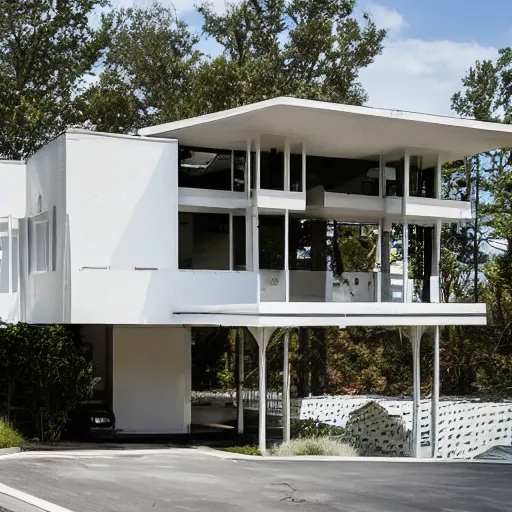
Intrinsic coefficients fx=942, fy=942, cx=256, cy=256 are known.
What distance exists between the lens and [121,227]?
21.4m

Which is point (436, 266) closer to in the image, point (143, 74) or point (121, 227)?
point (121, 227)

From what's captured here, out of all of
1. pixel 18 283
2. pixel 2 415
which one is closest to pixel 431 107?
pixel 18 283

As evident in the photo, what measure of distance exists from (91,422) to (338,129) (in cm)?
886

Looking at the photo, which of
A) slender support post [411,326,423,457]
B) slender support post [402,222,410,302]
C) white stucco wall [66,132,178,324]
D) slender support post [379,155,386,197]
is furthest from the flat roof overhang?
slender support post [379,155,386,197]

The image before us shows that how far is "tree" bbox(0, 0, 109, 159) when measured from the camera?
1426 inches

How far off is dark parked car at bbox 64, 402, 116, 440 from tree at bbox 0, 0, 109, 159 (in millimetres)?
16170

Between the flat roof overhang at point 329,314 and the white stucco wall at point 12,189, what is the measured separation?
5945 mm

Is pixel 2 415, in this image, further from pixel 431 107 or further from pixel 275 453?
pixel 431 107

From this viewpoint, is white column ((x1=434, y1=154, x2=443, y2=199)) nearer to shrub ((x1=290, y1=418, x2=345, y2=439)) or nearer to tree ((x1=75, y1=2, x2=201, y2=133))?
shrub ((x1=290, y1=418, x2=345, y2=439))

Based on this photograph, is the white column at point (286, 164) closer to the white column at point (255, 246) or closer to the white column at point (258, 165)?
the white column at point (258, 165)

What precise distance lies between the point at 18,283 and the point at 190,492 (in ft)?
37.2

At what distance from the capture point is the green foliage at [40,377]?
2044 cm

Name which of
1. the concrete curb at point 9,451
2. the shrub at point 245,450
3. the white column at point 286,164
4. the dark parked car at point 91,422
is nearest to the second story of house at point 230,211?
the white column at point 286,164

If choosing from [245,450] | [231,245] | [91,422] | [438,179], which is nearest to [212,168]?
[231,245]
